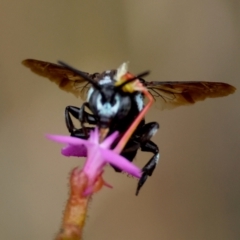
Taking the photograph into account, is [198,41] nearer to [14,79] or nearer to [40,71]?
[14,79]

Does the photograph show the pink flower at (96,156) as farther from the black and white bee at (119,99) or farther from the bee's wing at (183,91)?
the bee's wing at (183,91)

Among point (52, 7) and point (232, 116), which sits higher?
point (52, 7)

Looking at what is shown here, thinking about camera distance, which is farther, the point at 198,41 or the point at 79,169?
the point at 198,41

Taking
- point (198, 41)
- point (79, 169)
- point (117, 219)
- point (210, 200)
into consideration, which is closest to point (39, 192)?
point (117, 219)

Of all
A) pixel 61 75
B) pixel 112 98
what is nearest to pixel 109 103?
pixel 112 98

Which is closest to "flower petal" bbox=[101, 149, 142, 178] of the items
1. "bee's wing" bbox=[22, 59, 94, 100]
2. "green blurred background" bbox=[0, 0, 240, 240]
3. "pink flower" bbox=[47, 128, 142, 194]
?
"pink flower" bbox=[47, 128, 142, 194]

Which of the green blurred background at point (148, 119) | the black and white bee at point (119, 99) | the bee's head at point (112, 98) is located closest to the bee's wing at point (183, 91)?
the black and white bee at point (119, 99)

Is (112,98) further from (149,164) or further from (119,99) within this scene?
(149,164)
